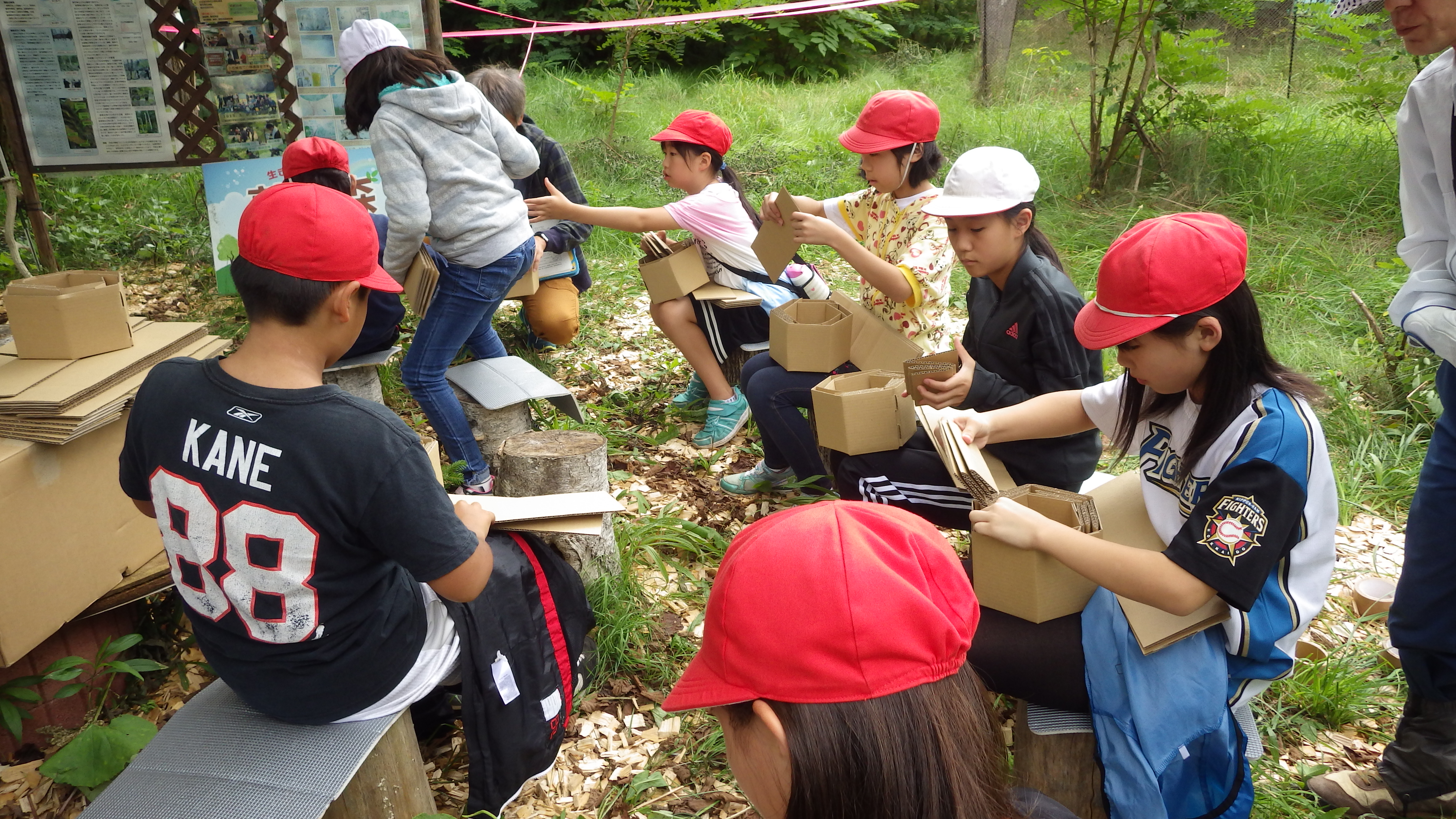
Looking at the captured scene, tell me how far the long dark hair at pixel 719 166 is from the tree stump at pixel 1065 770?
7.62ft

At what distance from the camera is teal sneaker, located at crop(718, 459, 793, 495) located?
3783 mm

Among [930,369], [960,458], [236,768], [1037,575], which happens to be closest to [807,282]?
[930,369]

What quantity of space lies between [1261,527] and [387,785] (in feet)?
5.83

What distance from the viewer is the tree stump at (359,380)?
3.81m

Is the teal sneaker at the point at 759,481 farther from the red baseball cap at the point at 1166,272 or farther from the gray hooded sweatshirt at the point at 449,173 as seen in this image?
the red baseball cap at the point at 1166,272

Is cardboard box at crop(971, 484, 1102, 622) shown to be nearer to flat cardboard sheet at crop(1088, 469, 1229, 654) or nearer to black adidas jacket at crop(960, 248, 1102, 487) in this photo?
flat cardboard sheet at crop(1088, 469, 1229, 654)

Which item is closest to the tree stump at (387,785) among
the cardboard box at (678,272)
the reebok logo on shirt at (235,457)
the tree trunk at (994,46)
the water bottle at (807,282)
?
the reebok logo on shirt at (235,457)

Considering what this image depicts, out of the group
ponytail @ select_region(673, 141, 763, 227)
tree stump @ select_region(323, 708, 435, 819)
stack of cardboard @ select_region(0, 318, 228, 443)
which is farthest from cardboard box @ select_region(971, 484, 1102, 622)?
ponytail @ select_region(673, 141, 763, 227)

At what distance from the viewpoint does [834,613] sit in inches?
36.7

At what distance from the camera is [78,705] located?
2445mm

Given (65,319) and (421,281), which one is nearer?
(65,319)

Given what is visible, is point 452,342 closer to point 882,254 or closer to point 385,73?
point 385,73

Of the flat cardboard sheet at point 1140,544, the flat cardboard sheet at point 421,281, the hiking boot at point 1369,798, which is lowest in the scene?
the hiking boot at point 1369,798

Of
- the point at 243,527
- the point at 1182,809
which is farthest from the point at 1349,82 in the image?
the point at 243,527
